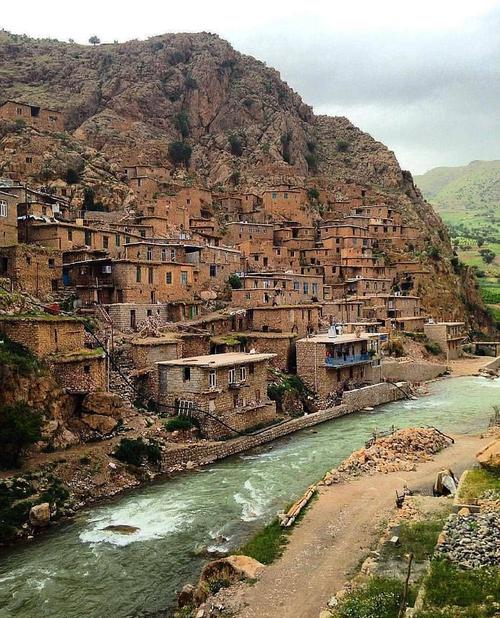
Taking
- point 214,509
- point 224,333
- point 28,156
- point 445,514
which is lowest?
point 214,509

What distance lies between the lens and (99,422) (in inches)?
1069

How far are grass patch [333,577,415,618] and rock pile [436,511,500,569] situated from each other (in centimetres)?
124

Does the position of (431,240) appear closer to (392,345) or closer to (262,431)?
(392,345)

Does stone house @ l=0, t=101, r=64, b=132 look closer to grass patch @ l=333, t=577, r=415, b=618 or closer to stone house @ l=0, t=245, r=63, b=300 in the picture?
stone house @ l=0, t=245, r=63, b=300

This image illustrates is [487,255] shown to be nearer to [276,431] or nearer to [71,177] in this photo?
[71,177]

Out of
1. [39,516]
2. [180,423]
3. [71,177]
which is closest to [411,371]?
[180,423]

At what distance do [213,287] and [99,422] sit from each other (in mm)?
22771

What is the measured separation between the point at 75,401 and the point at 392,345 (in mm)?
31091

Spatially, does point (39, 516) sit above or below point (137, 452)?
below

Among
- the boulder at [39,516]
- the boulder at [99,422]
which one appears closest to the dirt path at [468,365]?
the boulder at [99,422]

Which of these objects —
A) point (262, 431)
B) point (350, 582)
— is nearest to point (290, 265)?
point (262, 431)

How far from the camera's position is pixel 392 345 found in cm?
5144

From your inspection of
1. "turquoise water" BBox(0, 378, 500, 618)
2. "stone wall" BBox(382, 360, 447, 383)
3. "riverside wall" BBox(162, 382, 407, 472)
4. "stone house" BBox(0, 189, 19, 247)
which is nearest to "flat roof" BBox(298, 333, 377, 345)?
"riverside wall" BBox(162, 382, 407, 472)

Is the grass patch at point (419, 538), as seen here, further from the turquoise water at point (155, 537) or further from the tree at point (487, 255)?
the tree at point (487, 255)
